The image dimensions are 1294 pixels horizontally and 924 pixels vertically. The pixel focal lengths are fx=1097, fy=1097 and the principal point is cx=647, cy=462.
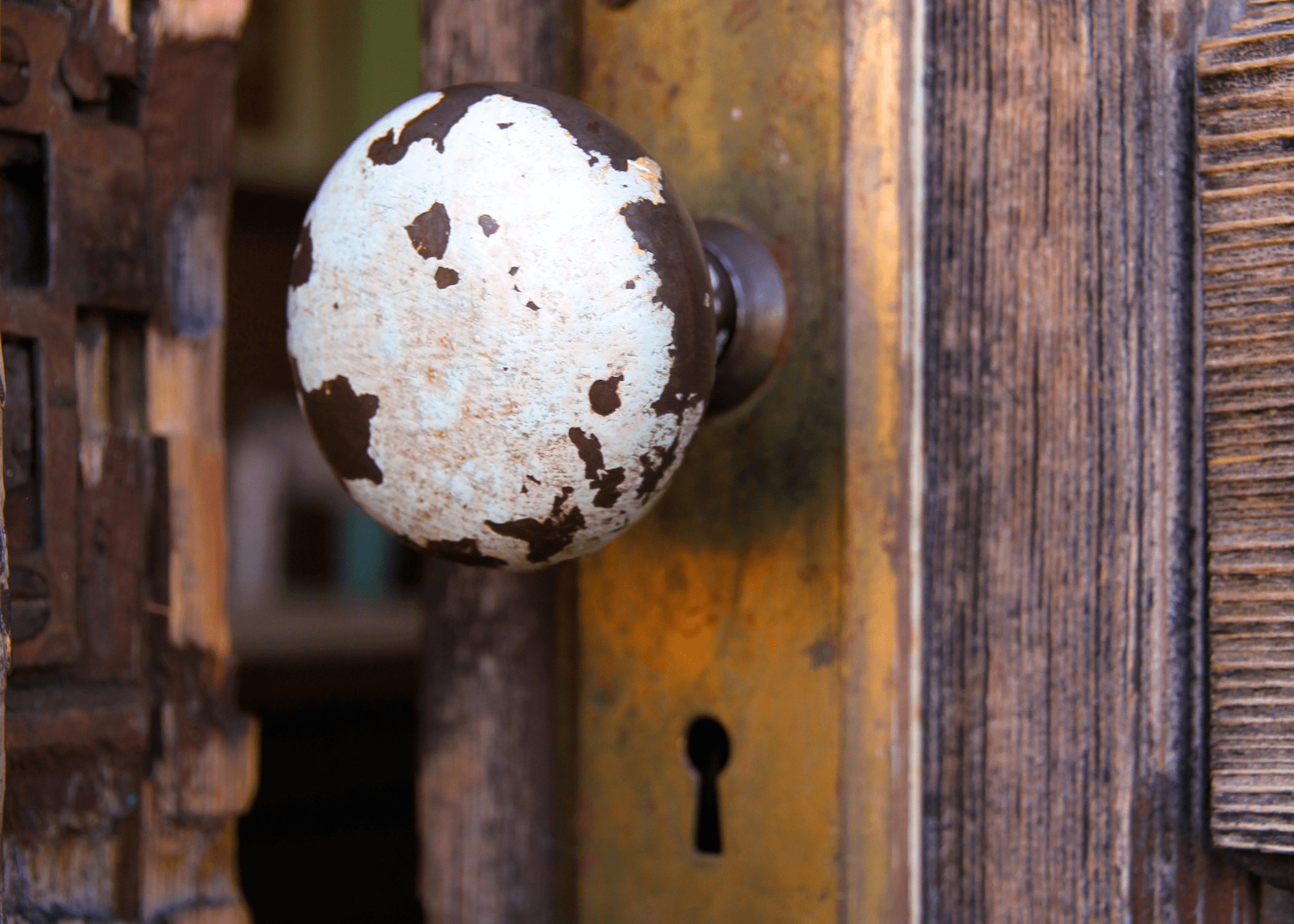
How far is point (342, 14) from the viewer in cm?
255

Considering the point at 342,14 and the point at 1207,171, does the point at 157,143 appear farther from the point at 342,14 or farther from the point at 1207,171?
the point at 342,14

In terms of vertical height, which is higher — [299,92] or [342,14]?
[342,14]

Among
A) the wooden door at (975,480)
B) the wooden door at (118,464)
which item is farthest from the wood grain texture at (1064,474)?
the wooden door at (118,464)

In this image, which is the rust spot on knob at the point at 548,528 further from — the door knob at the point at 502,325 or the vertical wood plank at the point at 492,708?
the vertical wood plank at the point at 492,708

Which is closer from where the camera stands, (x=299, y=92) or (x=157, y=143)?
(x=157, y=143)

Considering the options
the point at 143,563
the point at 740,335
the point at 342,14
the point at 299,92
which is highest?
the point at 342,14

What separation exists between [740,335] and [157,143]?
299mm

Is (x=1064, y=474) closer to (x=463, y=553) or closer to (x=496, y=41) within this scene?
(x=463, y=553)

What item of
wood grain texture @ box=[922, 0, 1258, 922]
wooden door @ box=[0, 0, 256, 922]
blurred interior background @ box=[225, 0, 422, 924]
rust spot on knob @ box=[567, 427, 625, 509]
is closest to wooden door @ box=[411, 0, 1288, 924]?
wood grain texture @ box=[922, 0, 1258, 922]

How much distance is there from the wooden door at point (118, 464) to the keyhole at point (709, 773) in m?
0.23

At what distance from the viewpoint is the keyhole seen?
1.68 ft

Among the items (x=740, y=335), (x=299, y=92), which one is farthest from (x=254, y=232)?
(x=740, y=335)

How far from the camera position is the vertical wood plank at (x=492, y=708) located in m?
0.59

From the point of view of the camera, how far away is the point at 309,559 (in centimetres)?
258
